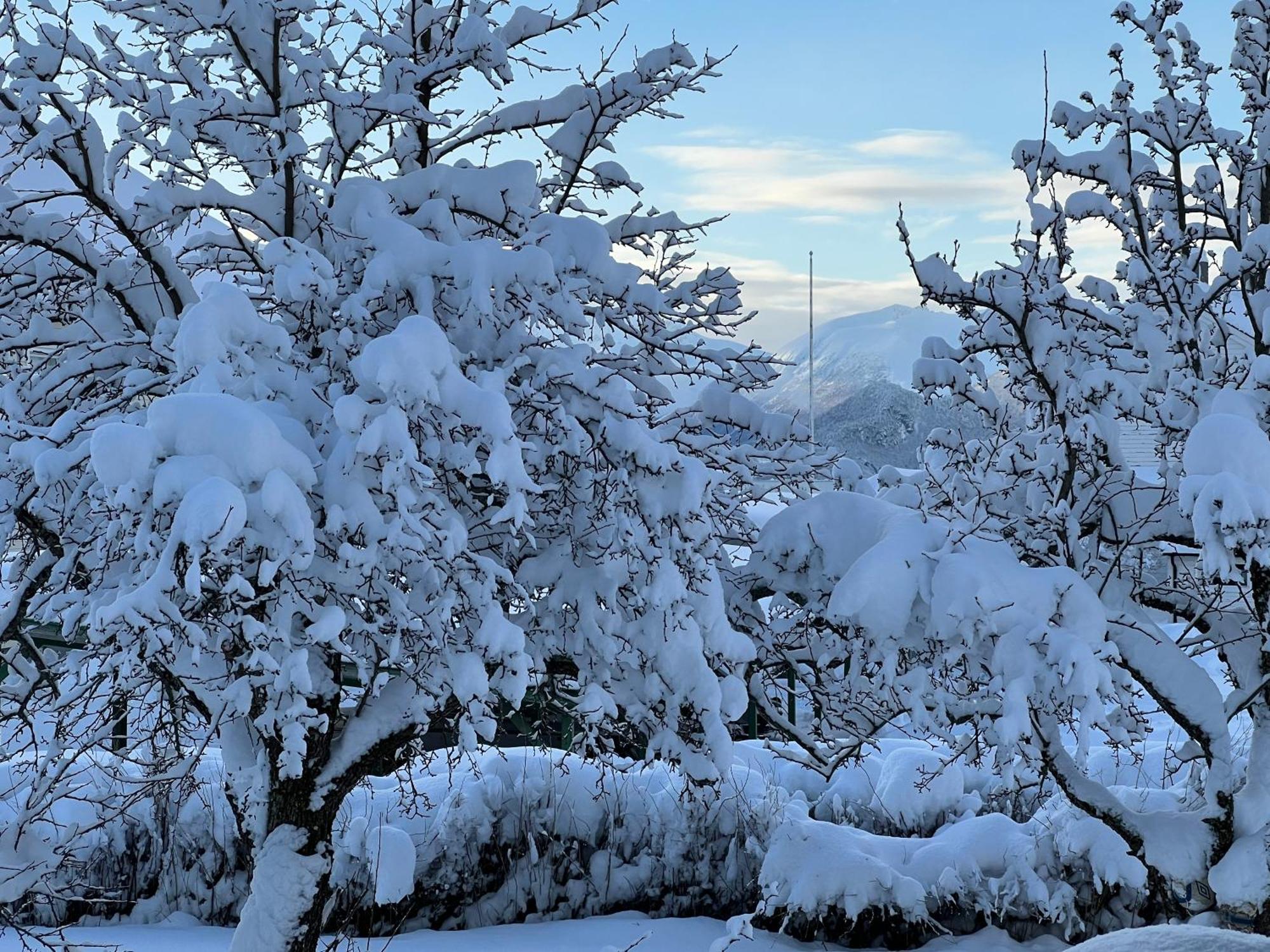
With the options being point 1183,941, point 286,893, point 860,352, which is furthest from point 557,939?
point 860,352

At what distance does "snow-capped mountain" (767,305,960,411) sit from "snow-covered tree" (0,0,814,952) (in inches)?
2073

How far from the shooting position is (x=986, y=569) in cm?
581

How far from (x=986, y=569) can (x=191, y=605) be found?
3611 millimetres

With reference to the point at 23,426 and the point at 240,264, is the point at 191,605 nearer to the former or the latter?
the point at 23,426

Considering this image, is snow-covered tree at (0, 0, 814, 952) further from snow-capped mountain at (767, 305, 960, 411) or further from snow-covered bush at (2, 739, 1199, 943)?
snow-capped mountain at (767, 305, 960, 411)

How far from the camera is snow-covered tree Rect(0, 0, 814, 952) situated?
14.1 ft

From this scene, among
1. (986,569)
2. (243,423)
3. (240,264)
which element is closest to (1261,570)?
(986,569)

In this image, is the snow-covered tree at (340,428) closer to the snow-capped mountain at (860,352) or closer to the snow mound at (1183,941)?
the snow mound at (1183,941)

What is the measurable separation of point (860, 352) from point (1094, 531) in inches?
2763

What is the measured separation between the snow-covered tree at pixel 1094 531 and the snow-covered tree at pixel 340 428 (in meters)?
0.84

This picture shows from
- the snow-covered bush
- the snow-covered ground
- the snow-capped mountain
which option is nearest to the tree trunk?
the snow-covered bush

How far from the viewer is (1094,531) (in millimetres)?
7160

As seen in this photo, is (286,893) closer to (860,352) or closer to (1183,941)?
(1183,941)

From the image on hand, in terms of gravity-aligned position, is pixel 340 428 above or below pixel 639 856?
above
